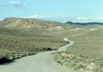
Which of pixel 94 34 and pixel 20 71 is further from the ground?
pixel 20 71

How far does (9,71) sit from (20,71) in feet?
2.83

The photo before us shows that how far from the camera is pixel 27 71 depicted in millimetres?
23188

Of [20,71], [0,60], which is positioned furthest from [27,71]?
[0,60]

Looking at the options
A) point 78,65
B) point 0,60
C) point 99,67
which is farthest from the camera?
point 0,60

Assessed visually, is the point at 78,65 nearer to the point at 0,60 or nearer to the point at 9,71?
the point at 9,71

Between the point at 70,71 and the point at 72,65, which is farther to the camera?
the point at 72,65

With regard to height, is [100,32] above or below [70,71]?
below

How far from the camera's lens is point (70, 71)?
23.4 m

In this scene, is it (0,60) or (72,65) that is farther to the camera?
(0,60)

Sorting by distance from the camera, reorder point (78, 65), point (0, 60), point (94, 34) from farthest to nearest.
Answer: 1. point (94, 34)
2. point (0, 60)
3. point (78, 65)

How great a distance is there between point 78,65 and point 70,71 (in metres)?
1.52

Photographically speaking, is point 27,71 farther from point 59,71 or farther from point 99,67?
point 99,67

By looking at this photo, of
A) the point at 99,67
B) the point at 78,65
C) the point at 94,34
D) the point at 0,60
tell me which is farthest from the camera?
the point at 94,34

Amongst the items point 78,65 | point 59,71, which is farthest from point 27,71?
point 78,65
